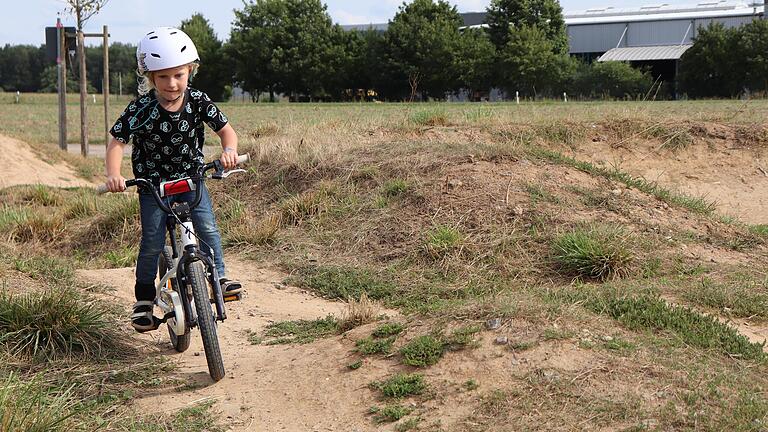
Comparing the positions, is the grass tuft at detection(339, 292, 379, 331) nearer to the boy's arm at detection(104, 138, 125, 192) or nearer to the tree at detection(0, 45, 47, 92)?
the boy's arm at detection(104, 138, 125, 192)

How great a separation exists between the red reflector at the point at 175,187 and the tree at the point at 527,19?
57.2 m

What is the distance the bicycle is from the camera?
5.40 m

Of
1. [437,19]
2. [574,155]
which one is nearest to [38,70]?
[437,19]

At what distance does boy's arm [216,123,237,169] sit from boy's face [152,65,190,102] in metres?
0.37

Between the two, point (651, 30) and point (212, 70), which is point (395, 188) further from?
point (212, 70)

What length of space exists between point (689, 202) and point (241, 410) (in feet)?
21.4

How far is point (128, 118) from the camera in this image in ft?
18.7

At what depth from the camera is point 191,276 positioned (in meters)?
5.41

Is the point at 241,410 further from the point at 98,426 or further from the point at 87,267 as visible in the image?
the point at 87,267

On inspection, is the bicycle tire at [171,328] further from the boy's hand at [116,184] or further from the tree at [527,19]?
the tree at [527,19]

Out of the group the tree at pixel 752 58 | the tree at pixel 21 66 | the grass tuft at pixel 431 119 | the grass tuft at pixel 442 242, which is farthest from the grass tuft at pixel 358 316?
the tree at pixel 21 66

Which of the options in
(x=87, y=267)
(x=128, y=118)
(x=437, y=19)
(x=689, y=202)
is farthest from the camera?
(x=437, y=19)

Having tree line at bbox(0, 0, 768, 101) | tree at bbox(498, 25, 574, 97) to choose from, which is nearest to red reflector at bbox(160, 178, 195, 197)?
tree line at bbox(0, 0, 768, 101)

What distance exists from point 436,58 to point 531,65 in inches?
244
